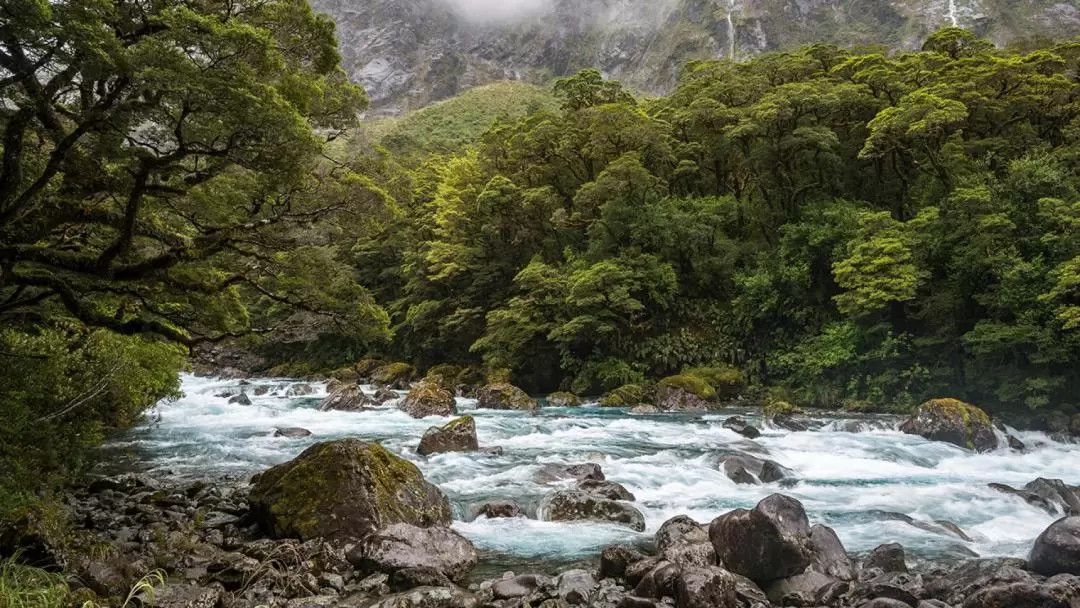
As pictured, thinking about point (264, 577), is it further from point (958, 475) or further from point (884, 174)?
point (884, 174)

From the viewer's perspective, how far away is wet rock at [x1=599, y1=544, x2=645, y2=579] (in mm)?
8234

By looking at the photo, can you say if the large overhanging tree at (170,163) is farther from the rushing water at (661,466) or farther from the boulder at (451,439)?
the boulder at (451,439)

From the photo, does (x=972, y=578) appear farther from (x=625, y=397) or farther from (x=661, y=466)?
(x=625, y=397)

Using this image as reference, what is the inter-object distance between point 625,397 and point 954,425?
11.7 meters

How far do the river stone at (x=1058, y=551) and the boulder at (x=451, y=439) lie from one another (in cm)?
1126

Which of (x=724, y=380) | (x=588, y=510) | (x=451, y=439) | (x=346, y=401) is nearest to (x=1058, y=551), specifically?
(x=588, y=510)

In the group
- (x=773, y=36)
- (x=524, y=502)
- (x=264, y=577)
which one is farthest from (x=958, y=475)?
(x=773, y=36)

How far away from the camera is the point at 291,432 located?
18.5 metres

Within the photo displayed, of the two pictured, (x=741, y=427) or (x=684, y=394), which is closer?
(x=741, y=427)

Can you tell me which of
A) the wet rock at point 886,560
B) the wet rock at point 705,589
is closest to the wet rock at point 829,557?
the wet rock at point 886,560

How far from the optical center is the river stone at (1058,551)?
7832 mm

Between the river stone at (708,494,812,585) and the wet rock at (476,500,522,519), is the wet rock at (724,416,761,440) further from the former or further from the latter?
the river stone at (708,494,812,585)

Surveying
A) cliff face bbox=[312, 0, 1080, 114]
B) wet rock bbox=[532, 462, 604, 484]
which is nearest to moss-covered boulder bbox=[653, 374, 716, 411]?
wet rock bbox=[532, 462, 604, 484]

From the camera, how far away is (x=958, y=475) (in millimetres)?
14227
